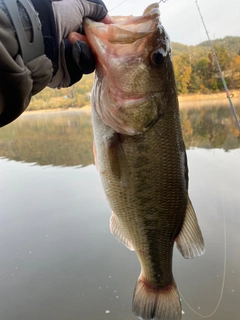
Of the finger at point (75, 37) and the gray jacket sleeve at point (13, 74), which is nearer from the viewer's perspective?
the gray jacket sleeve at point (13, 74)

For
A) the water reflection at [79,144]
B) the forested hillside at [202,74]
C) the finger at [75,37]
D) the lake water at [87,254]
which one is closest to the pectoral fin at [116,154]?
the finger at [75,37]

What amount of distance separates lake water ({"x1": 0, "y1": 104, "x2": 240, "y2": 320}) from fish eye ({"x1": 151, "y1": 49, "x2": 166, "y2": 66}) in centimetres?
282

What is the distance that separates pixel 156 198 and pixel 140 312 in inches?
25.6

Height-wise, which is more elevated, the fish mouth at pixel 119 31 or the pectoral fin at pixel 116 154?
the fish mouth at pixel 119 31

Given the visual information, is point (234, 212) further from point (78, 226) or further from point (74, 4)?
point (74, 4)

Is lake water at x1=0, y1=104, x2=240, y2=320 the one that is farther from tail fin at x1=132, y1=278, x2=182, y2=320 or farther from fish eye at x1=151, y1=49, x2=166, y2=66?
fish eye at x1=151, y1=49, x2=166, y2=66

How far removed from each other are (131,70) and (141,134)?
0.28 meters

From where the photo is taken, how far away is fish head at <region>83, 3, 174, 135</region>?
117 cm

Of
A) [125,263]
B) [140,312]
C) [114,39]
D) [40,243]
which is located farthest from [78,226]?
[114,39]

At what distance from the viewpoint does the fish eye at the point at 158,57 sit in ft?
4.04

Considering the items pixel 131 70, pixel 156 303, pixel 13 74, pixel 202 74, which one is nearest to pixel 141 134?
pixel 131 70

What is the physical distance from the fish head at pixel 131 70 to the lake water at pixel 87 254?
266cm

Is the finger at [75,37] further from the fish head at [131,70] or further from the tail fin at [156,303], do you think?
the tail fin at [156,303]

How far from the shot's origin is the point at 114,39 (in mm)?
1155
